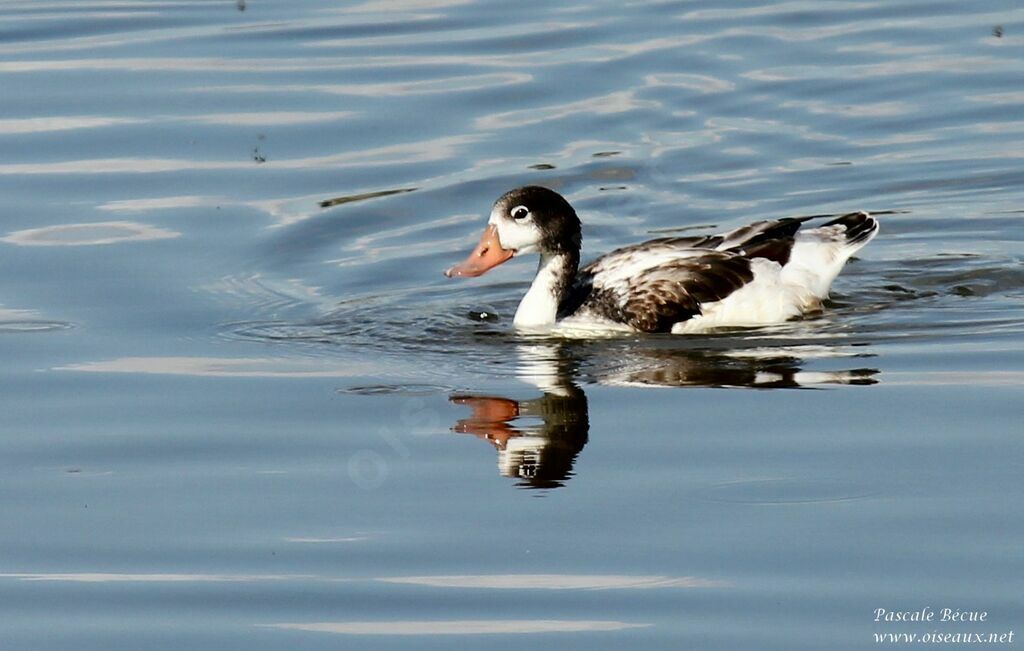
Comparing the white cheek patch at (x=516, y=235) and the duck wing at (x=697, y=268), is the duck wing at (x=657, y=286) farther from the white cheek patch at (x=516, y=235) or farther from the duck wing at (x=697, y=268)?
the white cheek patch at (x=516, y=235)

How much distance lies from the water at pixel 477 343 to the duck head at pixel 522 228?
49cm

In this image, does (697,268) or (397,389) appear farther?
(697,268)

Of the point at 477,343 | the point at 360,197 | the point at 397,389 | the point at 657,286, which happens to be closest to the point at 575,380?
the point at 397,389

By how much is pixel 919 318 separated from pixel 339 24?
10980 mm

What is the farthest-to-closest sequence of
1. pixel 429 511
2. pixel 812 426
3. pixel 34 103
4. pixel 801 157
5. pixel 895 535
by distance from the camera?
pixel 34 103 < pixel 801 157 < pixel 812 426 < pixel 429 511 < pixel 895 535

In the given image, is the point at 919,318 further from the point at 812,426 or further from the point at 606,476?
the point at 606,476

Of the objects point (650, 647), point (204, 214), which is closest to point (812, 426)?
point (650, 647)

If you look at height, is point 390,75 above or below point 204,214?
above

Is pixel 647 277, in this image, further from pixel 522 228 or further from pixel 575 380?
pixel 575 380

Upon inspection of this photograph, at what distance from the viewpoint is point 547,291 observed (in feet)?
42.6

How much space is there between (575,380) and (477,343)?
4.33 feet

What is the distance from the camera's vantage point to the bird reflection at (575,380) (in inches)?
385

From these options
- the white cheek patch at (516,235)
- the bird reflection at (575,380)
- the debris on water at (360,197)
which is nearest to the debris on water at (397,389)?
the bird reflection at (575,380)

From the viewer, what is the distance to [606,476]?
9.21 metres
